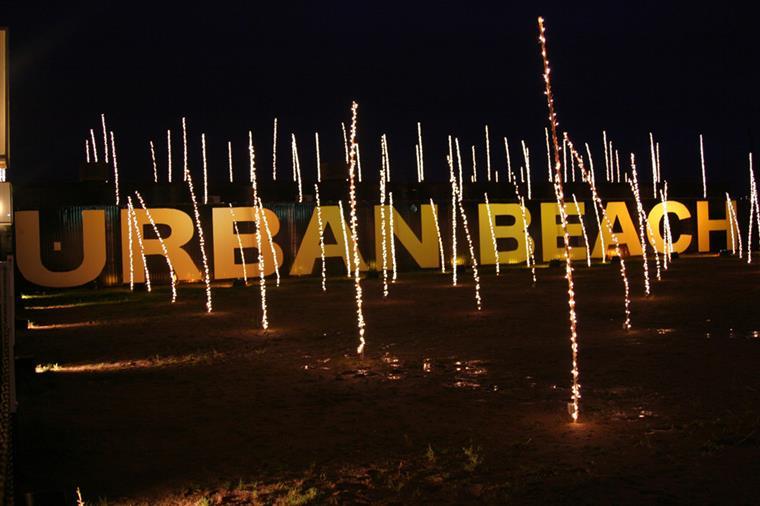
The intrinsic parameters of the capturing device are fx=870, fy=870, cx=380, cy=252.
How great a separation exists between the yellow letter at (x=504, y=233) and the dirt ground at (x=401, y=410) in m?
15.4

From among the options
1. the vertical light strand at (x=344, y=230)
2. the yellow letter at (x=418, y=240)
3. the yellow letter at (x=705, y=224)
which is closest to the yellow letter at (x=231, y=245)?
the vertical light strand at (x=344, y=230)

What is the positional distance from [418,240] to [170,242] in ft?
27.6

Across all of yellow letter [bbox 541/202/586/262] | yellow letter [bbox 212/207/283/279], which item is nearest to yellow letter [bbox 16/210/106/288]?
yellow letter [bbox 212/207/283/279]

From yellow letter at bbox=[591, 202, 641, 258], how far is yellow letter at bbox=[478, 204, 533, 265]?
338 centimetres

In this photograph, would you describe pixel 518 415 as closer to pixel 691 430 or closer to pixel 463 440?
pixel 463 440

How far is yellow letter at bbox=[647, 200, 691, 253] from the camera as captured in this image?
34031 millimetres

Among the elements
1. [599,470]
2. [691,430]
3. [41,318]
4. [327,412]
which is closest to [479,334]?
[327,412]

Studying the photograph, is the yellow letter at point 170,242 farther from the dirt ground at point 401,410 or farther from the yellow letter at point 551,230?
the yellow letter at point 551,230

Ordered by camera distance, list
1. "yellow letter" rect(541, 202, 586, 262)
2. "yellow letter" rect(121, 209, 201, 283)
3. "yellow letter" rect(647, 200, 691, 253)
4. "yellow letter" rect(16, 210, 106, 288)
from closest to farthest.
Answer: "yellow letter" rect(16, 210, 106, 288), "yellow letter" rect(121, 209, 201, 283), "yellow letter" rect(541, 202, 586, 262), "yellow letter" rect(647, 200, 691, 253)

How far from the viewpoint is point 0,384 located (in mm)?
5406

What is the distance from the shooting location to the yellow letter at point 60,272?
82.8 ft

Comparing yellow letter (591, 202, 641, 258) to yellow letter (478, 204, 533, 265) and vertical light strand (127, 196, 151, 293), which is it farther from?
vertical light strand (127, 196, 151, 293)

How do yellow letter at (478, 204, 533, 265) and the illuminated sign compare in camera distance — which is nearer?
the illuminated sign

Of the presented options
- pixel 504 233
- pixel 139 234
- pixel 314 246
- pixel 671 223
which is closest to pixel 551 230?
pixel 504 233
